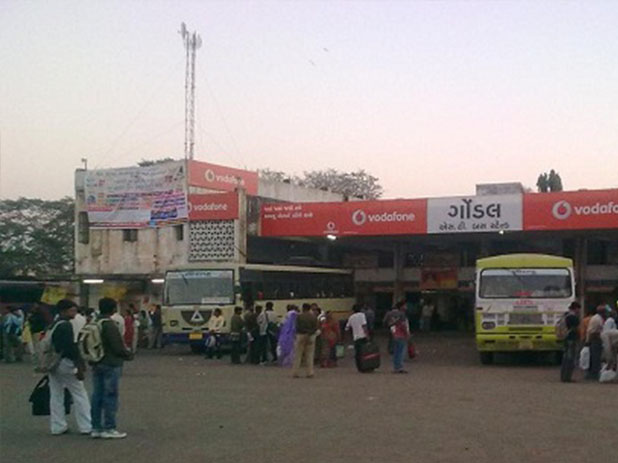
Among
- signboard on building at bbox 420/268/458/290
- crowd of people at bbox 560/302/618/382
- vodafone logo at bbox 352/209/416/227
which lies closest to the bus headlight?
crowd of people at bbox 560/302/618/382

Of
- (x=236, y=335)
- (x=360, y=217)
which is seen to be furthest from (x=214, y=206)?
(x=236, y=335)

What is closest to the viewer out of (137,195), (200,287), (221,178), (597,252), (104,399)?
(104,399)

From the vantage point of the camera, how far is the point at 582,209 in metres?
31.6

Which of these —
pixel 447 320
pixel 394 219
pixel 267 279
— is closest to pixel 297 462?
pixel 267 279

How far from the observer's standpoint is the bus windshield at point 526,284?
22531 mm

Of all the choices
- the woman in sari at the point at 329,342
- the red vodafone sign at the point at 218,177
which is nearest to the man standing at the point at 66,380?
the woman in sari at the point at 329,342

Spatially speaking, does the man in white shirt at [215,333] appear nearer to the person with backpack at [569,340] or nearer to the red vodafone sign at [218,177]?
the person with backpack at [569,340]

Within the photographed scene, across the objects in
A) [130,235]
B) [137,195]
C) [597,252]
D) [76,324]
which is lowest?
[76,324]

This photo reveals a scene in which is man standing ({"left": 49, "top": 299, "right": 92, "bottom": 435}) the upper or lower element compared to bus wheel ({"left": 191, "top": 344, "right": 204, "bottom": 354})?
upper

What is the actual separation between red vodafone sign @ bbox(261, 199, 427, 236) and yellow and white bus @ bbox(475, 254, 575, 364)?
11.0 meters

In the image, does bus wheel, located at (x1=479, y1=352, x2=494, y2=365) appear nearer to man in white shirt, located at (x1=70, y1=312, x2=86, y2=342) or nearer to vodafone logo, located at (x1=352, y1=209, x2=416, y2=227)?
vodafone logo, located at (x1=352, y1=209, x2=416, y2=227)

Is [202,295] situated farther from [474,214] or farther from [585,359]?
[585,359]

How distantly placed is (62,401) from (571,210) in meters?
Answer: 23.8

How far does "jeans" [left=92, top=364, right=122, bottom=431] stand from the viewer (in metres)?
11.1
